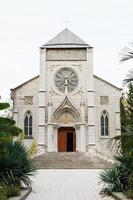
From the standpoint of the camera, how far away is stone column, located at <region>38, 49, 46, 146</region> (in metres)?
40.7

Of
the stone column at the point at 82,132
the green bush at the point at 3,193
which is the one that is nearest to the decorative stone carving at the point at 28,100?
the stone column at the point at 82,132

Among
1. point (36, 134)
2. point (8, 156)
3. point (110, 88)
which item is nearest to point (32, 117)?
point (36, 134)

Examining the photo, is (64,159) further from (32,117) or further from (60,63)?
(60,63)

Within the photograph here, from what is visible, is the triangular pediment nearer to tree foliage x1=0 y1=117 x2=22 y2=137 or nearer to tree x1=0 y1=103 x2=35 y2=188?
tree x1=0 y1=103 x2=35 y2=188

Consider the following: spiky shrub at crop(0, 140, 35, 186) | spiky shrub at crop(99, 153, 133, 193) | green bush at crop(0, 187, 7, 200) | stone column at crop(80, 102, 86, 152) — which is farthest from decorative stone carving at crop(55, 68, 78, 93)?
green bush at crop(0, 187, 7, 200)

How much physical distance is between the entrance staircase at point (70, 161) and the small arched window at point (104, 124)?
17.0 feet

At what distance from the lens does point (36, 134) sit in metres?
41.6

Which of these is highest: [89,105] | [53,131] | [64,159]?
[89,105]

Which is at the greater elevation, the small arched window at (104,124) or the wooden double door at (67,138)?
the small arched window at (104,124)

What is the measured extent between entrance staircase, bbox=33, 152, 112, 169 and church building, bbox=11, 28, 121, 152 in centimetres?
347

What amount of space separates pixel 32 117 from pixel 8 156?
28525mm

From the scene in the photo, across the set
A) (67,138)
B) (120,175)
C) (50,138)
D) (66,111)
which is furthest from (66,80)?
(120,175)

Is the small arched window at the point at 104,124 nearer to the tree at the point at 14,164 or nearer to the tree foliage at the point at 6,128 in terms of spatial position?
the tree at the point at 14,164

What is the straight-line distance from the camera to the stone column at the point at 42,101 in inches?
1603
